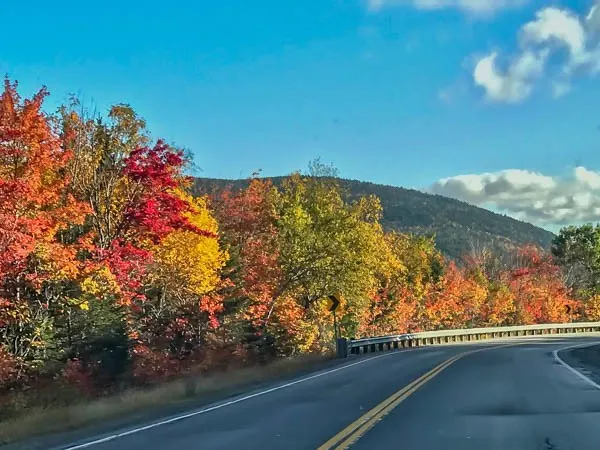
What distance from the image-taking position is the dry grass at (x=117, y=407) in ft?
38.7

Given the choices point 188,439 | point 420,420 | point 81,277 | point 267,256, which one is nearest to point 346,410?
point 420,420

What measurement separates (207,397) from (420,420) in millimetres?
7002

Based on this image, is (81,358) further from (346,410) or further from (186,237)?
(346,410)

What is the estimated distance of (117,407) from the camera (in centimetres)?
1459

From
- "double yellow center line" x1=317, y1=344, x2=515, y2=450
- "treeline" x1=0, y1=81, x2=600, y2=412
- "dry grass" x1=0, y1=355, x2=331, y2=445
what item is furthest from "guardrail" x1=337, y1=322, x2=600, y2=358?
"double yellow center line" x1=317, y1=344, x2=515, y2=450

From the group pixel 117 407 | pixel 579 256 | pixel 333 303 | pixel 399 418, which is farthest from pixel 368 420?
pixel 579 256

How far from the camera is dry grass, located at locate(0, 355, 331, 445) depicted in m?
11.8

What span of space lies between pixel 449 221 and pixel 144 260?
157975 millimetres

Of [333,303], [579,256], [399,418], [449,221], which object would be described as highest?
[449,221]

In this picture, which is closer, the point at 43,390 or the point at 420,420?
the point at 420,420

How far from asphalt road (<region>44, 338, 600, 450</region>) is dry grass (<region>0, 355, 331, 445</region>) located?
1.39 m

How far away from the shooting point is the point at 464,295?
79312 millimetres

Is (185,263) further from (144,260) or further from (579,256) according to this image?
(579,256)

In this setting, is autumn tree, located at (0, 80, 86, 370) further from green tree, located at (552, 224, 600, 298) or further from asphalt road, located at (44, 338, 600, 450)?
green tree, located at (552, 224, 600, 298)
